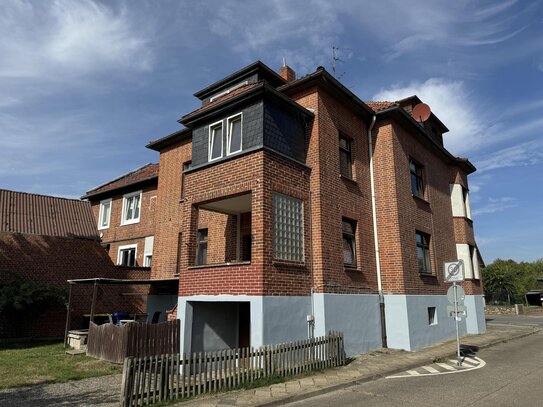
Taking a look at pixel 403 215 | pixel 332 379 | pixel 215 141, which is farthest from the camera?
pixel 403 215

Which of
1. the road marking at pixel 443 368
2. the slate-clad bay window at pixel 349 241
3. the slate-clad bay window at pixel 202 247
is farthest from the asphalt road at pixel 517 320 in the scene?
the slate-clad bay window at pixel 202 247

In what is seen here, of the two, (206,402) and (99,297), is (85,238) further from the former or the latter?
(206,402)

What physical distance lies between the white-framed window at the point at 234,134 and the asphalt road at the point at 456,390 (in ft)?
23.3

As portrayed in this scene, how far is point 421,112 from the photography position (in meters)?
17.8

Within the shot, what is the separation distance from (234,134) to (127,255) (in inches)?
492

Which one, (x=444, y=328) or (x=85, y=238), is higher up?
(x=85, y=238)

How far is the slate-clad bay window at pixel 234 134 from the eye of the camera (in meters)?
11.8

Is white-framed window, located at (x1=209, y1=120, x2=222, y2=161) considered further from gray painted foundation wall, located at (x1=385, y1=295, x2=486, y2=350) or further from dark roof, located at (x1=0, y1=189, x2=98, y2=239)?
dark roof, located at (x1=0, y1=189, x2=98, y2=239)

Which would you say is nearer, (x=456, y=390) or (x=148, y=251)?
(x=456, y=390)

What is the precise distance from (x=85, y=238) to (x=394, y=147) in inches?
582

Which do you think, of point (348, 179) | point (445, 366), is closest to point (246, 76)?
point (348, 179)

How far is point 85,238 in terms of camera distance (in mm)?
19141

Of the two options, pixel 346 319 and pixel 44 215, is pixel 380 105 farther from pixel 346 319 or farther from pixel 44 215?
pixel 44 215

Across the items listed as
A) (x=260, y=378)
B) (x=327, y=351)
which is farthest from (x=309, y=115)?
(x=260, y=378)
